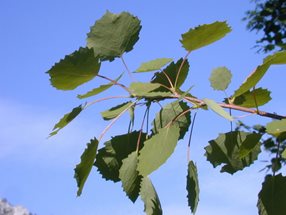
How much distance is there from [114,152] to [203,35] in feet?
0.66

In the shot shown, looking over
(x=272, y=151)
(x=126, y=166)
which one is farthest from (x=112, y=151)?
(x=272, y=151)

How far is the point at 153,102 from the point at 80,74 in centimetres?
11

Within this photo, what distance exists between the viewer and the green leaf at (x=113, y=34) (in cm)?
67

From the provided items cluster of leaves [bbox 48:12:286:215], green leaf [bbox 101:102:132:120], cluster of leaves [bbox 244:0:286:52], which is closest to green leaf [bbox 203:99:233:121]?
cluster of leaves [bbox 48:12:286:215]

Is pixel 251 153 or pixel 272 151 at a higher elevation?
pixel 272 151

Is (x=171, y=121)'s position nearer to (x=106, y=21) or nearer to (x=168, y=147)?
(x=168, y=147)

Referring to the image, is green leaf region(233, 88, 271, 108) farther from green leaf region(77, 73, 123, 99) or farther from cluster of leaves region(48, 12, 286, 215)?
green leaf region(77, 73, 123, 99)

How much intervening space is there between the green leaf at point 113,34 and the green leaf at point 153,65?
2.1 inches

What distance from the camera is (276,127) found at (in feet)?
1.89

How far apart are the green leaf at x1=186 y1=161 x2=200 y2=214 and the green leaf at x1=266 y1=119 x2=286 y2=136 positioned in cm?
11

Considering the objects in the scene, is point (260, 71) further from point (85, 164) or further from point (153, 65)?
point (85, 164)

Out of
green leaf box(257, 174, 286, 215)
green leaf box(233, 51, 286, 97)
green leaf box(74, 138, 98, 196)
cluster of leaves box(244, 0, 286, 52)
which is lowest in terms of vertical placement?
green leaf box(74, 138, 98, 196)

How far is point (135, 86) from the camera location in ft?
2.01

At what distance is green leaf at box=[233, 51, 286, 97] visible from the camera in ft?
1.95
